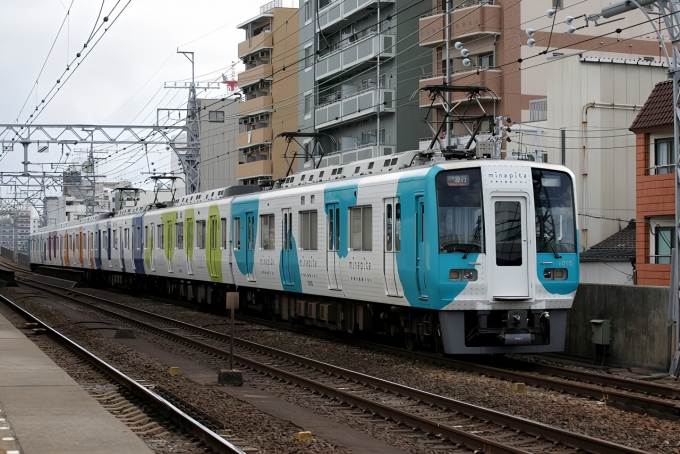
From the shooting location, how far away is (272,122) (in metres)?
57.9

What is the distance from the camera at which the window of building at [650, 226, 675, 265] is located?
2602cm

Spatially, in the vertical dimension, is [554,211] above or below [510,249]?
above

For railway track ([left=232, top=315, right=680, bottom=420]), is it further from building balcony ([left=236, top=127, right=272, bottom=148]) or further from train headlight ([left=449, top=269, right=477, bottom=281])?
building balcony ([left=236, top=127, right=272, bottom=148])

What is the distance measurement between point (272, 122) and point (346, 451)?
50548 mm

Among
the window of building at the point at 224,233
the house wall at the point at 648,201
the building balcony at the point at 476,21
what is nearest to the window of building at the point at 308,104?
the building balcony at the point at 476,21

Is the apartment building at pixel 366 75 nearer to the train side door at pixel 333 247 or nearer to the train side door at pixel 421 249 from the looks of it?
the train side door at pixel 333 247

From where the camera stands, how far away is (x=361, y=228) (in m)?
15.7

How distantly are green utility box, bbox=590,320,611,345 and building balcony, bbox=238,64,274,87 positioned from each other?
45113mm

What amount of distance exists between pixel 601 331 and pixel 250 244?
9.68 metres

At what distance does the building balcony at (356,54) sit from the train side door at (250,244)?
18.8 meters

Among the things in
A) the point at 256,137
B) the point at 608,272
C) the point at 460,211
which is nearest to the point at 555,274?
the point at 460,211

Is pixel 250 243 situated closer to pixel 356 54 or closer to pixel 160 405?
pixel 160 405

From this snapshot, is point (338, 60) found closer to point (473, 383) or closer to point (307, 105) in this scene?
point (307, 105)

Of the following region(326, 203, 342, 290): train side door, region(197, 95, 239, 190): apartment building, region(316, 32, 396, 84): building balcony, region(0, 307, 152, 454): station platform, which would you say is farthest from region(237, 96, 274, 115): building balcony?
region(0, 307, 152, 454): station platform
